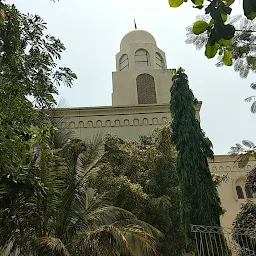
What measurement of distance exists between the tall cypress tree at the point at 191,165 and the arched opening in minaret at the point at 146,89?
19.1 ft

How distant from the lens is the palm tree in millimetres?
7480

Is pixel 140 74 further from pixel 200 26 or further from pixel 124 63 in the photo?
pixel 200 26

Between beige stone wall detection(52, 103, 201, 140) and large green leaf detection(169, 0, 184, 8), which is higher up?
beige stone wall detection(52, 103, 201, 140)

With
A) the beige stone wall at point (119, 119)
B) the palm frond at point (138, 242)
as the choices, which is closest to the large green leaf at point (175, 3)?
the palm frond at point (138, 242)

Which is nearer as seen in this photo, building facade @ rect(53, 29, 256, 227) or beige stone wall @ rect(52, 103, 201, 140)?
beige stone wall @ rect(52, 103, 201, 140)

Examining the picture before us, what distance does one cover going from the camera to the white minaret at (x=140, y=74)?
61.0ft

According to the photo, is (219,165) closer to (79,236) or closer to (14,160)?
(79,236)

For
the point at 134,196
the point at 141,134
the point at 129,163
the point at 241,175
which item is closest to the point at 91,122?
the point at 141,134

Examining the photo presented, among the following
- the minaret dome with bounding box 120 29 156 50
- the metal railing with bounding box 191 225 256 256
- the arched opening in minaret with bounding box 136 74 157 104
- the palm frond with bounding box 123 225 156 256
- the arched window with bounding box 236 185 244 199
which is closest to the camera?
the metal railing with bounding box 191 225 256 256

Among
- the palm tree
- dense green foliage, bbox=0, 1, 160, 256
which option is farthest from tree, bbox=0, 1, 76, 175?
the palm tree

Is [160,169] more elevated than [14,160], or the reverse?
[160,169]

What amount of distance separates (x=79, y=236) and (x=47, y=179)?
1344 mm

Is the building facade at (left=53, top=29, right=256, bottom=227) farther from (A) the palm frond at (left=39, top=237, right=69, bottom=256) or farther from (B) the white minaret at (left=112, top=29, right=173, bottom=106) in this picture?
(A) the palm frond at (left=39, top=237, right=69, bottom=256)

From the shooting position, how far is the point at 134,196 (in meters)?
10.8
